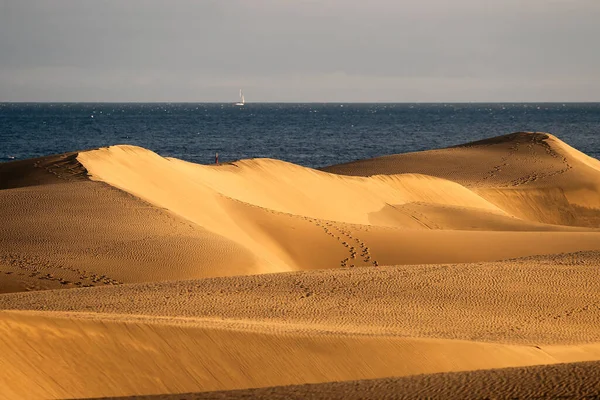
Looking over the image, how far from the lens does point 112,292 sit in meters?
11.7

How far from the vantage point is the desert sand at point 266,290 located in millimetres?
7723

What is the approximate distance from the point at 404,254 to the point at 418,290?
16.5 ft

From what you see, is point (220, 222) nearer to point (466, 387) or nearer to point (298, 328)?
point (298, 328)

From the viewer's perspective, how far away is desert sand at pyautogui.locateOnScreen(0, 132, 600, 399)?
7723mm

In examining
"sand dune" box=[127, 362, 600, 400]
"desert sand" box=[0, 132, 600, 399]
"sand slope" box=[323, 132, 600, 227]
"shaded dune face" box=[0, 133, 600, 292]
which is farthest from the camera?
"sand slope" box=[323, 132, 600, 227]

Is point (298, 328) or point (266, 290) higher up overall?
point (298, 328)

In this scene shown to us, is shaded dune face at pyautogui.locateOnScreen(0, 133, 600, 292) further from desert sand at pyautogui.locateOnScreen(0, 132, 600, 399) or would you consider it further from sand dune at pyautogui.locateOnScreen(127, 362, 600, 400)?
sand dune at pyautogui.locateOnScreen(127, 362, 600, 400)

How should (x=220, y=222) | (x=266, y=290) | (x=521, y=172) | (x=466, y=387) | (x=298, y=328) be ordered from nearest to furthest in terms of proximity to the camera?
(x=466, y=387) → (x=298, y=328) → (x=266, y=290) → (x=220, y=222) → (x=521, y=172)

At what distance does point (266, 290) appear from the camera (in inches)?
475

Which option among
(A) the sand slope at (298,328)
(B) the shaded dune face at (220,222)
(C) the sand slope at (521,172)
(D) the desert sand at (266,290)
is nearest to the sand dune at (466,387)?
(D) the desert sand at (266,290)

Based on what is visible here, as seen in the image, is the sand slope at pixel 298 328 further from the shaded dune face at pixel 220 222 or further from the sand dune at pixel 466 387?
the shaded dune face at pixel 220 222

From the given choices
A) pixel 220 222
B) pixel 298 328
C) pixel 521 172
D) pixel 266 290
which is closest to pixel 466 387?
pixel 298 328

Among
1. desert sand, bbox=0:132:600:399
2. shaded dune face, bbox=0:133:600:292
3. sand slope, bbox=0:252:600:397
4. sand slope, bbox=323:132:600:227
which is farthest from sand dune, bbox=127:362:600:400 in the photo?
sand slope, bbox=323:132:600:227

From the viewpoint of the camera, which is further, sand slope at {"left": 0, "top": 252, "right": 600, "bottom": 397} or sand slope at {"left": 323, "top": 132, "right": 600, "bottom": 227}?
sand slope at {"left": 323, "top": 132, "right": 600, "bottom": 227}
